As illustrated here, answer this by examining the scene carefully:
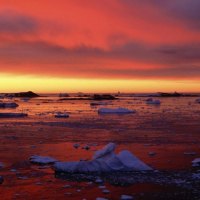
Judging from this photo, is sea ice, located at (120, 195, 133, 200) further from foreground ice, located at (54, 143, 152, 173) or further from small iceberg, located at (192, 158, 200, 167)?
small iceberg, located at (192, 158, 200, 167)

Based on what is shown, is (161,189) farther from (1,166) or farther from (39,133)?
(39,133)

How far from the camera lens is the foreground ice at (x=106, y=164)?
31.5 ft

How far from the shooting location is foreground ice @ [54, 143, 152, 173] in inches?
378

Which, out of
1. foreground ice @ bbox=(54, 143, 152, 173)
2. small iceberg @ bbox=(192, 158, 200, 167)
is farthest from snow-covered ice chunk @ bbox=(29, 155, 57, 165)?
small iceberg @ bbox=(192, 158, 200, 167)

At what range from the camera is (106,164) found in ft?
32.3

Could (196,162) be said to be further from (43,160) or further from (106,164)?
(43,160)

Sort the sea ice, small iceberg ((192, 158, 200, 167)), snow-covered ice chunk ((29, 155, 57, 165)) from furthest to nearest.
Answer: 1. snow-covered ice chunk ((29, 155, 57, 165))
2. small iceberg ((192, 158, 200, 167))
3. the sea ice

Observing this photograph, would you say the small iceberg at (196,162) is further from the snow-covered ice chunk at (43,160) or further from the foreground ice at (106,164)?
the snow-covered ice chunk at (43,160)

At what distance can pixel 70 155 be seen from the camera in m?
11.9

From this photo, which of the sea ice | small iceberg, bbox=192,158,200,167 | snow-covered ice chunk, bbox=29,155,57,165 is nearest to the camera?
the sea ice

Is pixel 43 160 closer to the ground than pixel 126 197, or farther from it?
farther from it

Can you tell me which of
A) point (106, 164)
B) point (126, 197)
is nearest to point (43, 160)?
point (106, 164)

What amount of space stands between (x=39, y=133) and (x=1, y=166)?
7.66 meters

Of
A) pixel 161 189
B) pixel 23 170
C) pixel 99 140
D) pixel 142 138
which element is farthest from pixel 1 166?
pixel 142 138
